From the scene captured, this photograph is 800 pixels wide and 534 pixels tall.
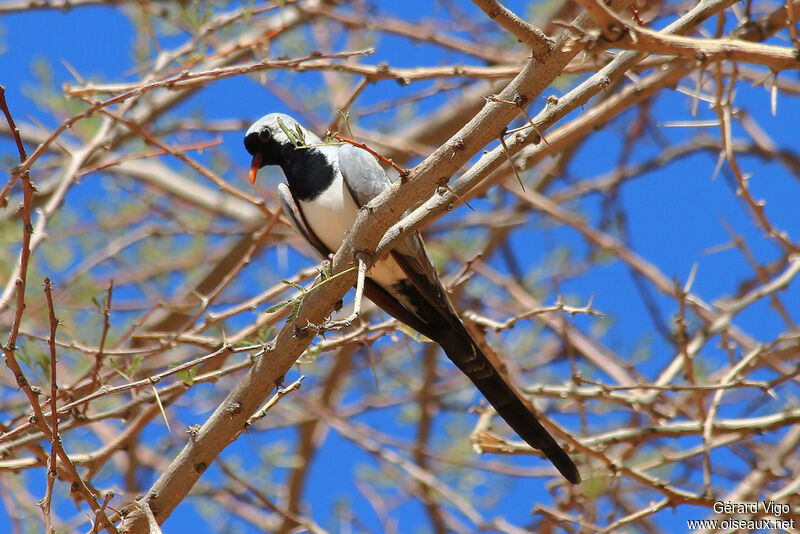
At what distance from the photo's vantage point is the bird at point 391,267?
296 centimetres

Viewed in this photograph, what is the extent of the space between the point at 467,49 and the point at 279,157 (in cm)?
120

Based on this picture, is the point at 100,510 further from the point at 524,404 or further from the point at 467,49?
the point at 467,49

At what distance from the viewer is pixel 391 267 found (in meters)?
3.19

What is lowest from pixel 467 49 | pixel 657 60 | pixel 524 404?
pixel 524 404

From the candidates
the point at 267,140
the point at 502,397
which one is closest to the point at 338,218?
the point at 267,140

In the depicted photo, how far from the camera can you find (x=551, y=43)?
1.79 m

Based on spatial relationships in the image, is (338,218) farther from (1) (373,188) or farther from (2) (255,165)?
(2) (255,165)

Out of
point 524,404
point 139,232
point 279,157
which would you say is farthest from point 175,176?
point 524,404

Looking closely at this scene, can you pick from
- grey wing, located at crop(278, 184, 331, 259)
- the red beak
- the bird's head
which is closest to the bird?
grey wing, located at crop(278, 184, 331, 259)

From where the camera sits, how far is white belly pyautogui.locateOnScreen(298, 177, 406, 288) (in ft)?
10.5

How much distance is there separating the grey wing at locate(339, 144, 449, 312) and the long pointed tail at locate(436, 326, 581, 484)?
7.4 inches

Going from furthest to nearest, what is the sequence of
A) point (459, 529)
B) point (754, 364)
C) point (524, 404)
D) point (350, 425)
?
point (350, 425) < point (459, 529) < point (754, 364) < point (524, 404)

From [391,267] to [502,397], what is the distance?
64cm

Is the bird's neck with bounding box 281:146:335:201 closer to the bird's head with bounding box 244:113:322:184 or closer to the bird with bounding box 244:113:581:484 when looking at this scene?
the bird with bounding box 244:113:581:484
